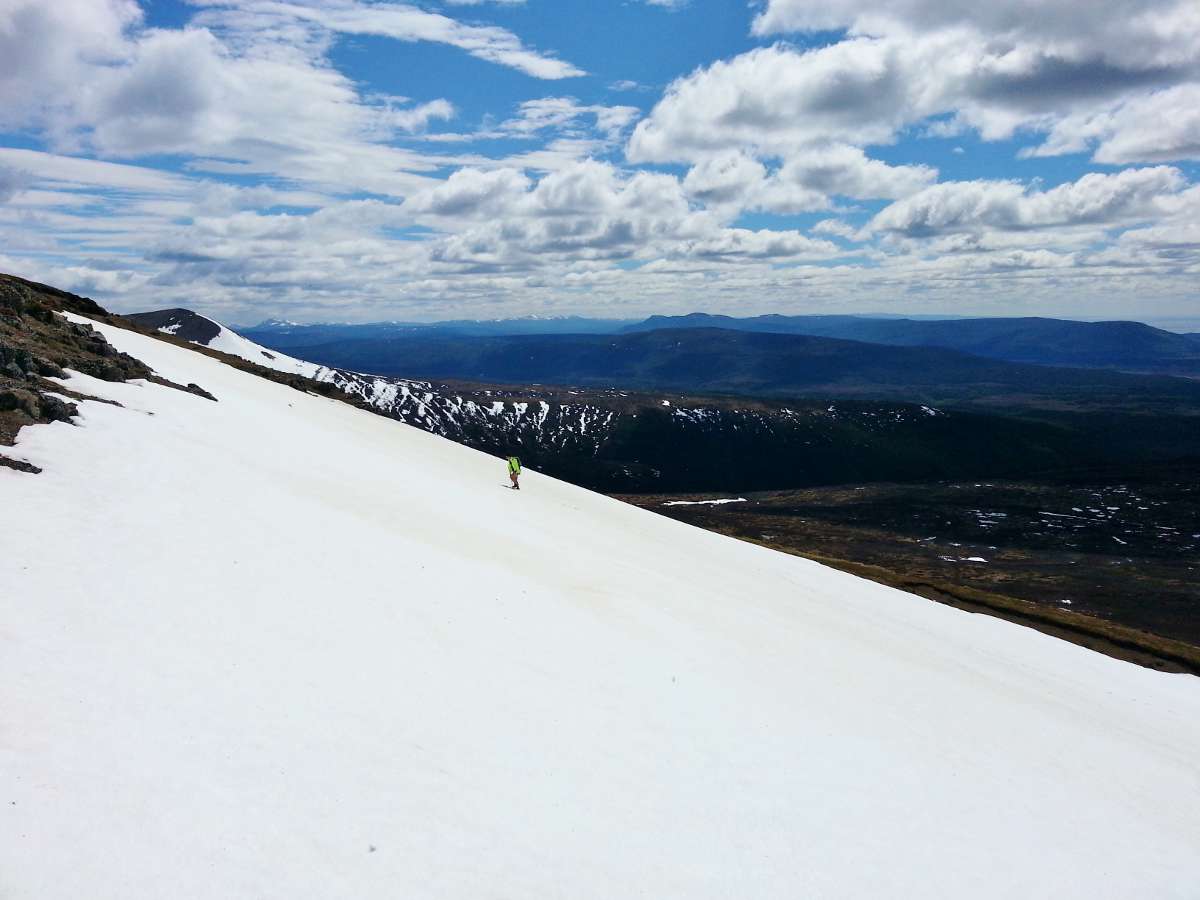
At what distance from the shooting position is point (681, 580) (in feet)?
93.2

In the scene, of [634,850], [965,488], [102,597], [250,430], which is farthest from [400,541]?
[965,488]

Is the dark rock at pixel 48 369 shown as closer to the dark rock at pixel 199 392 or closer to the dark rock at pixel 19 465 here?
the dark rock at pixel 199 392

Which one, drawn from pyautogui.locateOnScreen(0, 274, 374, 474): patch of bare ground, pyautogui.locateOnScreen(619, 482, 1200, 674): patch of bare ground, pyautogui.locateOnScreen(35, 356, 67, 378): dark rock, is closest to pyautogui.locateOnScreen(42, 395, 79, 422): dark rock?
pyautogui.locateOnScreen(0, 274, 374, 474): patch of bare ground

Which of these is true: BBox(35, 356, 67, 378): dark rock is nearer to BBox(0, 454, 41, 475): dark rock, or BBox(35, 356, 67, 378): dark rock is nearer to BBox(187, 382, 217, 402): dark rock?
BBox(187, 382, 217, 402): dark rock

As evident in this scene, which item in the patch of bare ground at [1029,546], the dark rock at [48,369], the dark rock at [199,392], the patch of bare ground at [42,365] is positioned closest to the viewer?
the patch of bare ground at [42,365]

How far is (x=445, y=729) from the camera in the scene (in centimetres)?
1160

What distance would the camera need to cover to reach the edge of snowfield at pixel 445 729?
860 centimetres

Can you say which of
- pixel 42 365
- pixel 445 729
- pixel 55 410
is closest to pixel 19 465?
pixel 55 410

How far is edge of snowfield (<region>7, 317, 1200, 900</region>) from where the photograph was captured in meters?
8.60

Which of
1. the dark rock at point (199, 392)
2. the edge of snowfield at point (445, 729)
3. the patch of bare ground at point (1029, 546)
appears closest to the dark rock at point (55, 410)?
the edge of snowfield at point (445, 729)

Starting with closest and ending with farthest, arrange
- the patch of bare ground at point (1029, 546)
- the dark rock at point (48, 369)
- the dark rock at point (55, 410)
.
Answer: the dark rock at point (55, 410), the dark rock at point (48, 369), the patch of bare ground at point (1029, 546)

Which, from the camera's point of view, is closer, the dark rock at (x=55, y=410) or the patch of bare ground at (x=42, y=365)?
A: the patch of bare ground at (x=42, y=365)

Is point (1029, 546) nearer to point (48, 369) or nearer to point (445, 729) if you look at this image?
point (445, 729)

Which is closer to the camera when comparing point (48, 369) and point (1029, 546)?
point (48, 369)
